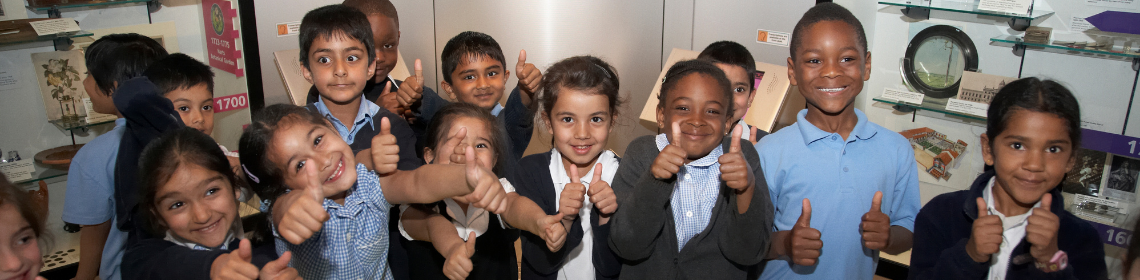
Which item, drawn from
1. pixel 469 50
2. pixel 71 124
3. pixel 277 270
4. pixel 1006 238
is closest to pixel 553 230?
pixel 277 270

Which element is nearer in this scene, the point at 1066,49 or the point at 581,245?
the point at 581,245

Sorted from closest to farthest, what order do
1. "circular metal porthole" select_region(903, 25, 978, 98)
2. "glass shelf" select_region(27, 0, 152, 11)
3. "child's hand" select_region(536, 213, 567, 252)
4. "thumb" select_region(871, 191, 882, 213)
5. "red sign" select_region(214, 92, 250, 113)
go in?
"child's hand" select_region(536, 213, 567, 252)
"thumb" select_region(871, 191, 882, 213)
"glass shelf" select_region(27, 0, 152, 11)
"circular metal porthole" select_region(903, 25, 978, 98)
"red sign" select_region(214, 92, 250, 113)

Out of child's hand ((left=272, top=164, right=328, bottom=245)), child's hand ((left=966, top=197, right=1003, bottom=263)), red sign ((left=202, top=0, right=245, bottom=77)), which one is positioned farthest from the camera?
red sign ((left=202, top=0, right=245, bottom=77))

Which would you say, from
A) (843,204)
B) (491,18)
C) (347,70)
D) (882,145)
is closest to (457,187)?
(347,70)

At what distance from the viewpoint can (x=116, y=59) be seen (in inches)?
78.5

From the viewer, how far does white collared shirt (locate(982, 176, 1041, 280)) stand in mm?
1341

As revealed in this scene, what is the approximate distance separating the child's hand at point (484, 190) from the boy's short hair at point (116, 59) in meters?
1.32

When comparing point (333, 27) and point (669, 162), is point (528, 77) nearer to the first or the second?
point (333, 27)

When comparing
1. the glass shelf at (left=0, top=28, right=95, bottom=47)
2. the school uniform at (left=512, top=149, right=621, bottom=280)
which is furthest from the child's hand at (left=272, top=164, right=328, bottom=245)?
the glass shelf at (left=0, top=28, right=95, bottom=47)

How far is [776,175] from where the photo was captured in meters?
1.62

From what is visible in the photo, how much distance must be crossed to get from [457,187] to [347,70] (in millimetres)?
718

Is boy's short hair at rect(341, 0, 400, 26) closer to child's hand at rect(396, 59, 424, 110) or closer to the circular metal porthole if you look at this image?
child's hand at rect(396, 59, 424, 110)

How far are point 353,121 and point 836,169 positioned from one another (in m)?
1.28

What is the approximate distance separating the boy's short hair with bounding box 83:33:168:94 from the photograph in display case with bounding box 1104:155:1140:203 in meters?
2.99
